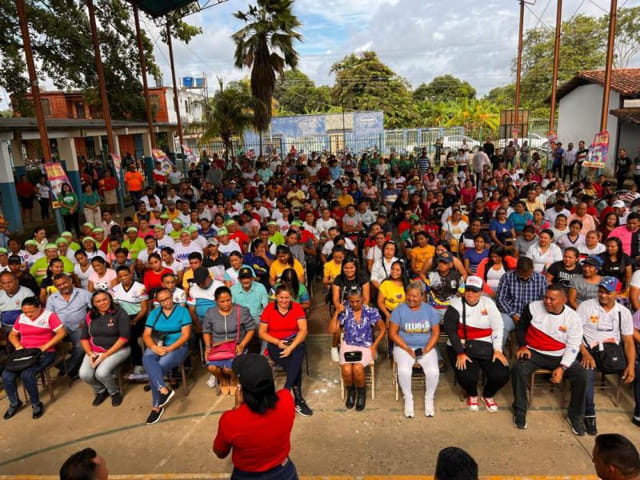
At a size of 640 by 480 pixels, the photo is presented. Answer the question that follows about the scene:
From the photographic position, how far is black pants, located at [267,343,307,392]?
15.9 feet

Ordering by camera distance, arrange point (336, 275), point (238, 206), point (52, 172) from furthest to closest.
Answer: point (238, 206) < point (52, 172) < point (336, 275)

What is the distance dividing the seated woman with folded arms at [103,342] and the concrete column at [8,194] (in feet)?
30.6

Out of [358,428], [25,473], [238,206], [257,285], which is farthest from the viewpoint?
[238,206]

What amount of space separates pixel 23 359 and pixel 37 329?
34 centimetres

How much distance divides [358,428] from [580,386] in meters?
2.10

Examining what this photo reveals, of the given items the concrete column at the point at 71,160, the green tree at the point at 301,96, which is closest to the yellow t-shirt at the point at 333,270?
the concrete column at the point at 71,160

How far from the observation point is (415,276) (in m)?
6.52

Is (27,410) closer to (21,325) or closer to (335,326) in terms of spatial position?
(21,325)

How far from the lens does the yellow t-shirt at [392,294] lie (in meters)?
5.48

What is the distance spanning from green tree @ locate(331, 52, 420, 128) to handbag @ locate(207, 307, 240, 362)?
40.0m

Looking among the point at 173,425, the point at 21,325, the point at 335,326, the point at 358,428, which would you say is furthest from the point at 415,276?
the point at 21,325

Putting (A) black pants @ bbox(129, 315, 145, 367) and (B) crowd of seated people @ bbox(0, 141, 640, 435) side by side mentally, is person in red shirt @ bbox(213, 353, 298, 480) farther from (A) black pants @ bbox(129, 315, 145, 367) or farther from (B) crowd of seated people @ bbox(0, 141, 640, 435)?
(A) black pants @ bbox(129, 315, 145, 367)

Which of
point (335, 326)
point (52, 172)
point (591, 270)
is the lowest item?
point (335, 326)

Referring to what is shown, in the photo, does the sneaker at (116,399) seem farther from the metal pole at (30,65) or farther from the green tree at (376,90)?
the green tree at (376,90)
